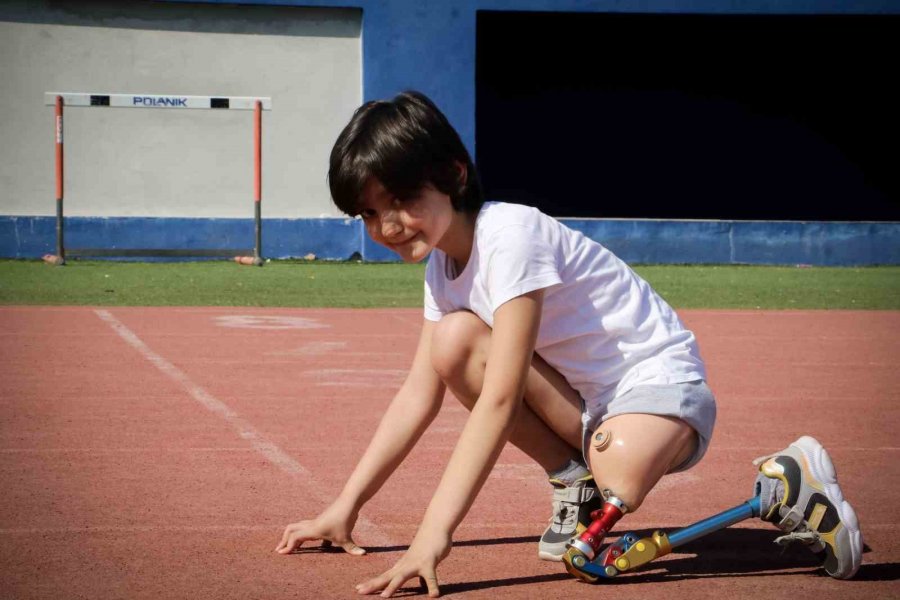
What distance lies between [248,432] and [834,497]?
119 inches

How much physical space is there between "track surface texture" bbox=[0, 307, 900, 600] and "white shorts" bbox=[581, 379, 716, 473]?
406mm

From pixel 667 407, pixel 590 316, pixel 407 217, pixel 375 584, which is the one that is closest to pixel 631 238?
pixel 590 316

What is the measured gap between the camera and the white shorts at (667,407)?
144 inches

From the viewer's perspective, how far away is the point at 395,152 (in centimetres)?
342

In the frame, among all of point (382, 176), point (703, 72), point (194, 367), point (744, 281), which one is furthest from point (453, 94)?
point (382, 176)

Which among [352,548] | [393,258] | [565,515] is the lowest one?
[393,258]

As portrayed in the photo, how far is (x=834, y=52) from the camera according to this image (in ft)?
88.6

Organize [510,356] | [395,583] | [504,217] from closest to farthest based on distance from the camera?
1. [395,583]
2. [510,356]
3. [504,217]

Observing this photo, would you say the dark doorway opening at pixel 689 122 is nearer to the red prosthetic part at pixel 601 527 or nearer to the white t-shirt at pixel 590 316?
the white t-shirt at pixel 590 316

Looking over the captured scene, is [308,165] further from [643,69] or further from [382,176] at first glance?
[382,176]

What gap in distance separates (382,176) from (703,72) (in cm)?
2501

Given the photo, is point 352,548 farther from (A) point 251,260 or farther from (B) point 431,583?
(A) point 251,260

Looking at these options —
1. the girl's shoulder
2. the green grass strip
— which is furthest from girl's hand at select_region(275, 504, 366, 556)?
the green grass strip

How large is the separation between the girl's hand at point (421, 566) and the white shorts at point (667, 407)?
67cm
